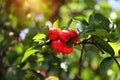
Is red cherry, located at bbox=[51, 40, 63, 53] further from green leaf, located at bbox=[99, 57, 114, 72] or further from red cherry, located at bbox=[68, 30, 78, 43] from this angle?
green leaf, located at bbox=[99, 57, 114, 72]

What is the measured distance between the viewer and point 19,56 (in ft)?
8.54

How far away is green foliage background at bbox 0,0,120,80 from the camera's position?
6.23ft

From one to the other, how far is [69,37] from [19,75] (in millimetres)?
727

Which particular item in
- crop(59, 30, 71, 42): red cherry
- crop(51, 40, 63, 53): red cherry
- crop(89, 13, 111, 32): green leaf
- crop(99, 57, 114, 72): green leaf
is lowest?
crop(99, 57, 114, 72): green leaf

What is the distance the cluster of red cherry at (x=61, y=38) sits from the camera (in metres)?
1.84

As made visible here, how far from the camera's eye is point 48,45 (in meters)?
1.93

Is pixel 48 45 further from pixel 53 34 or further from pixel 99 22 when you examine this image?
pixel 99 22

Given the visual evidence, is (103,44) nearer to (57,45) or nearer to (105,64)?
(105,64)

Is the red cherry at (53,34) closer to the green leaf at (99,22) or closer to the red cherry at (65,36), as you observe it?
the red cherry at (65,36)

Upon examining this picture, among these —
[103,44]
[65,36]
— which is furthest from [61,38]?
[103,44]

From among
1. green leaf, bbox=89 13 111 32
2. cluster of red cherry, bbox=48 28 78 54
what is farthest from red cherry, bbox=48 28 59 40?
green leaf, bbox=89 13 111 32

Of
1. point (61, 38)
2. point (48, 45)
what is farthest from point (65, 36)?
→ point (48, 45)

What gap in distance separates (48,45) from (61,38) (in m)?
0.10

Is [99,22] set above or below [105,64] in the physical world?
above
